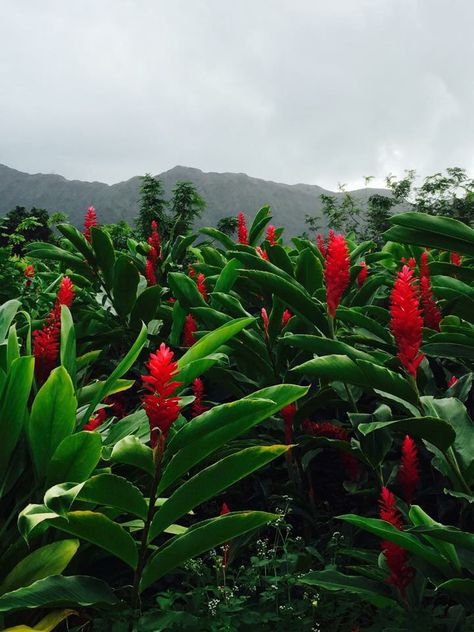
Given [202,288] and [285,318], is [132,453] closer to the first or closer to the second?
[285,318]

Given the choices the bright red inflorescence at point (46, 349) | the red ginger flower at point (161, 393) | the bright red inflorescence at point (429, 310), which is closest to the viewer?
the red ginger flower at point (161, 393)

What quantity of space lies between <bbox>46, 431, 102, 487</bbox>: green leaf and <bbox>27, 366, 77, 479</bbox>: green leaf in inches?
4.1

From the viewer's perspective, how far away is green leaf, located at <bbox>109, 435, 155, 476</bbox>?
1210 millimetres

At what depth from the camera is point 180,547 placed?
139cm

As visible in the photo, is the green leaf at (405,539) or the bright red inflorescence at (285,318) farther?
the bright red inflorescence at (285,318)

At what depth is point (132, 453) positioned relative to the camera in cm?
Result: 123

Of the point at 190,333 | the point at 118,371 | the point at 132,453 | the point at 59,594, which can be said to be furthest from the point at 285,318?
the point at 59,594

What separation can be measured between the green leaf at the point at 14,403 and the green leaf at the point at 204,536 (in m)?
0.51

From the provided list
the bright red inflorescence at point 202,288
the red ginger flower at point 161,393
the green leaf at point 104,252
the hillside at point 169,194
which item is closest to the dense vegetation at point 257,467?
the red ginger flower at point 161,393

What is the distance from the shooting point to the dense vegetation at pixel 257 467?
1327mm

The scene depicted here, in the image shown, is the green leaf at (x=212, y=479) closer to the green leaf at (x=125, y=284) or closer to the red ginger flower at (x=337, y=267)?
the red ginger flower at (x=337, y=267)

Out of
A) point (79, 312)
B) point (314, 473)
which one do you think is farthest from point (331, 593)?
point (79, 312)

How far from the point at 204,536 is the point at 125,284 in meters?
1.34

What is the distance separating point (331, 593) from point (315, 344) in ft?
2.17
